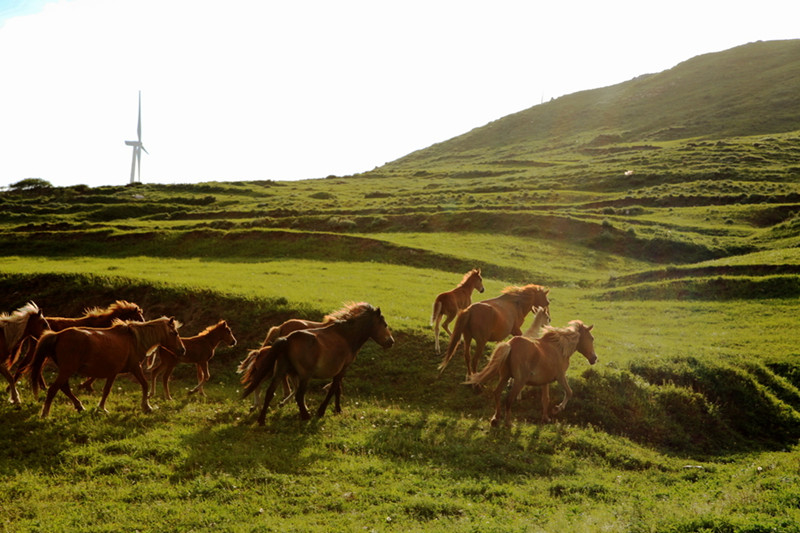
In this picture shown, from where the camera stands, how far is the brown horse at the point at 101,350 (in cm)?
1252

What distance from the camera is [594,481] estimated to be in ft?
35.0

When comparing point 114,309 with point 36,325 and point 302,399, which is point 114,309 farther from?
point 302,399

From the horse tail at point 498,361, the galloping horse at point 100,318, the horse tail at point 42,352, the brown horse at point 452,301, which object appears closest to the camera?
the horse tail at point 42,352

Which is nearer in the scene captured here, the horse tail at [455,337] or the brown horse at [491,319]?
the horse tail at [455,337]

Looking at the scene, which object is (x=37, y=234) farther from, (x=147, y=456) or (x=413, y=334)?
(x=147, y=456)

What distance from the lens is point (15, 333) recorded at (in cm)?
1370

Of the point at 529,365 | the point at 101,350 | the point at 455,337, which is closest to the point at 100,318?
the point at 101,350

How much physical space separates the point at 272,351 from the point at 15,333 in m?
7.05

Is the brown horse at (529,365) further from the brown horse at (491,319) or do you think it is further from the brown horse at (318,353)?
the brown horse at (318,353)

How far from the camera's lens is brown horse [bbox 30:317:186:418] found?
1252 cm

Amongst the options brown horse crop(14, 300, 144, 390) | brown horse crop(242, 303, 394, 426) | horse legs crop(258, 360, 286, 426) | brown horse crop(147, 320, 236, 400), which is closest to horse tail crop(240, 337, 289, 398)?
brown horse crop(242, 303, 394, 426)

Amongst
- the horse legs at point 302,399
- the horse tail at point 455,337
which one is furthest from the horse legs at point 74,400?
the horse tail at point 455,337

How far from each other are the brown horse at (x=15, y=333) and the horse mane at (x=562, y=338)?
1390cm

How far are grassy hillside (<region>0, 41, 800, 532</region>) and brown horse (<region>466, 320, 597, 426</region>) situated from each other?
655 mm
